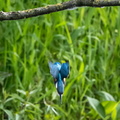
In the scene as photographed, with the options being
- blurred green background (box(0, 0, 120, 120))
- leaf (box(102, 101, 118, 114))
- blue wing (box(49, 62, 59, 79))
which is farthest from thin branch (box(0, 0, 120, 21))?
leaf (box(102, 101, 118, 114))

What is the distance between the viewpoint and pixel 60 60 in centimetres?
299

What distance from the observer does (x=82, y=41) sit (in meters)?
3.14

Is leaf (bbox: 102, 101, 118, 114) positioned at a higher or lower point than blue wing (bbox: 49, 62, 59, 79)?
lower

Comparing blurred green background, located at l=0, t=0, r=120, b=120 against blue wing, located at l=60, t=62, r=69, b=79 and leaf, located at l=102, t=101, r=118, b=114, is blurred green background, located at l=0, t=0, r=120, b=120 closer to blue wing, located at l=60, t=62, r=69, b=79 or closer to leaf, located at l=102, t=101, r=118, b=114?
leaf, located at l=102, t=101, r=118, b=114

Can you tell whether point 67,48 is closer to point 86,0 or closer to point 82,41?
point 82,41

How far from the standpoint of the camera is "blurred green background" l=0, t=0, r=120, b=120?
2695 mm

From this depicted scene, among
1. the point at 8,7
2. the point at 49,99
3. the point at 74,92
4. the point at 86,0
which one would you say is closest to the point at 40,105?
the point at 49,99

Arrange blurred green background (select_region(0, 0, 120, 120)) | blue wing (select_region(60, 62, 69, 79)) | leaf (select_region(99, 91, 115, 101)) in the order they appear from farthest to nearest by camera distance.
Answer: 1. leaf (select_region(99, 91, 115, 101))
2. blurred green background (select_region(0, 0, 120, 120))
3. blue wing (select_region(60, 62, 69, 79))

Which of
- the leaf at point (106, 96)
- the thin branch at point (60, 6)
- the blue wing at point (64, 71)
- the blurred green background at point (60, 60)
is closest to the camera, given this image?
the blue wing at point (64, 71)

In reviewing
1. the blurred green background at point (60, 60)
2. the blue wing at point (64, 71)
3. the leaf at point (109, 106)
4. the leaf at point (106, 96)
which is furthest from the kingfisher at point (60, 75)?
the leaf at point (106, 96)

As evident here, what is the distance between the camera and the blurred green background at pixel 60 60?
2.70 meters

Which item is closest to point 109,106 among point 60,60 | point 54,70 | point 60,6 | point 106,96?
point 106,96

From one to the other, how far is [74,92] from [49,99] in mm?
242

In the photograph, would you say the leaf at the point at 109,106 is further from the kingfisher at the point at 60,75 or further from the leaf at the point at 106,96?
the kingfisher at the point at 60,75
